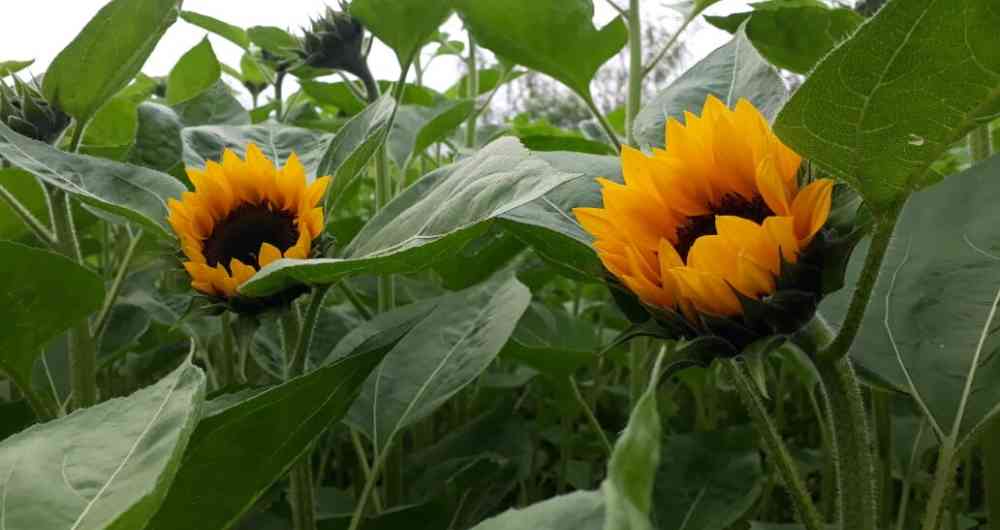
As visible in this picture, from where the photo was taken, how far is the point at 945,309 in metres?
0.46

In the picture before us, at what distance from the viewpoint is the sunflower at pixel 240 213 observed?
0.55 m

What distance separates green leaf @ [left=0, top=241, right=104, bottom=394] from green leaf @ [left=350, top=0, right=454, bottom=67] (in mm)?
276

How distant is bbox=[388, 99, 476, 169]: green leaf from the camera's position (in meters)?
0.83

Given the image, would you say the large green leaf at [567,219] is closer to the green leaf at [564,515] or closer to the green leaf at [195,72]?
the green leaf at [564,515]

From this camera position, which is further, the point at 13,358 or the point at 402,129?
the point at 402,129

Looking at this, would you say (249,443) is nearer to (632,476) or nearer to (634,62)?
(632,476)

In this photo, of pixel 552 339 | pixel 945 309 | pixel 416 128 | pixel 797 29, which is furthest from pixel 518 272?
pixel 945 309

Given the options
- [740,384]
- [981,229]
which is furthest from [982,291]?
[740,384]

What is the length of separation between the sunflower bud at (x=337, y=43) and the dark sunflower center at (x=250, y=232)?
26 cm

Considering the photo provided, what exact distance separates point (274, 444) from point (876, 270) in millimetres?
250

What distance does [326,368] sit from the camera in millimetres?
411

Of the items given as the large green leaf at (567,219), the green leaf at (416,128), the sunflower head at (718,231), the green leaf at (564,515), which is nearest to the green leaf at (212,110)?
the green leaf at (416,128)

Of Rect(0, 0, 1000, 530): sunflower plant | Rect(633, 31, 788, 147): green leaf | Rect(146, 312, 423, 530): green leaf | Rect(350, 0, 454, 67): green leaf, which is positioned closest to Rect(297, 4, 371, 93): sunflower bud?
Rect(0, 0, 1000, 530): sunflower plant

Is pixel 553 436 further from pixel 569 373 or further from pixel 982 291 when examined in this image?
pixel 982 291
